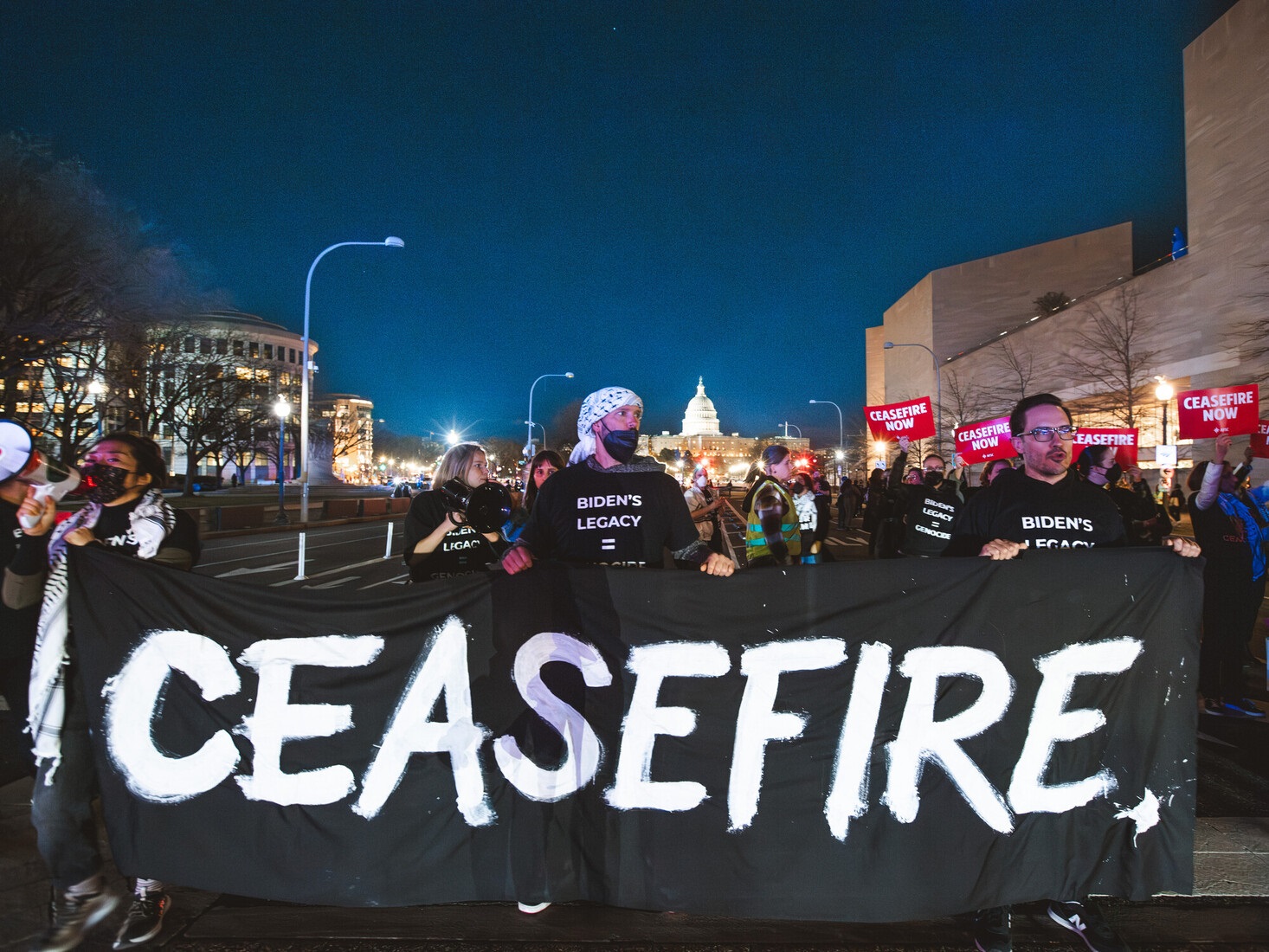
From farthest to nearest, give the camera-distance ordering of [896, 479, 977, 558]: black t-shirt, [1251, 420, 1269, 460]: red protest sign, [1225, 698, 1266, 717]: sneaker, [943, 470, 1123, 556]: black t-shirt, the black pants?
[1251, 420, 1269, 460]: red protest sign
[896, 479, 977, 558]: black t-shirt
the black pants
[1225, 698, 1266, 717]: sneaker
[943, 470, 1123, 556]: black t-shirt

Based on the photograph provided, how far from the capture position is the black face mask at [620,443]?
368 centimetres

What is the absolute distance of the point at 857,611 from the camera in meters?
3.14

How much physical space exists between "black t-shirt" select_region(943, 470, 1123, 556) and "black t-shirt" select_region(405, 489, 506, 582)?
2.80 m

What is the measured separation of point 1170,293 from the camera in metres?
37.6

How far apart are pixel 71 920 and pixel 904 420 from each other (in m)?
14.9

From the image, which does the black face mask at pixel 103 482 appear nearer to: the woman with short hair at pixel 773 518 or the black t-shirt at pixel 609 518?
the black t-shirt at pixel 609 518

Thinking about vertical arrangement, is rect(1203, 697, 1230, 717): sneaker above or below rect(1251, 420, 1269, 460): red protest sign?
below

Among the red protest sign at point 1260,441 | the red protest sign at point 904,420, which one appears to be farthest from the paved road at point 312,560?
the red protest sign at point 904,420

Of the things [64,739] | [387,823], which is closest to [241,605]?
[64,739]

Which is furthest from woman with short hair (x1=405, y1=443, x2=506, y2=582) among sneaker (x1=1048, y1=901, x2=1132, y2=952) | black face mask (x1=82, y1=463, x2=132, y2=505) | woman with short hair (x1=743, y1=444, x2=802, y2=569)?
sneaker (x1=1048, y1=901, x2=1132, y2=952)

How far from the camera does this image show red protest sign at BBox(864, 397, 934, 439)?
14.6 m

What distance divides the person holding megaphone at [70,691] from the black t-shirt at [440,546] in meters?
1.52

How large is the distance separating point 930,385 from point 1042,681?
6829 cm

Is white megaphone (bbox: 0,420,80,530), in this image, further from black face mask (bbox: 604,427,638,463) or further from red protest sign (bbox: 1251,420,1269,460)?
red protest sign (bbox: 1251,420,1269,460)
